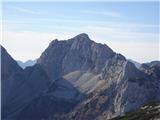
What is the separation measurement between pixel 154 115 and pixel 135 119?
36.6ft

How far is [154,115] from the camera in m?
136

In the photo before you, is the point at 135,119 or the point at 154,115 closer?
the point at 154,115

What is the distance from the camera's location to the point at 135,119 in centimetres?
14638
